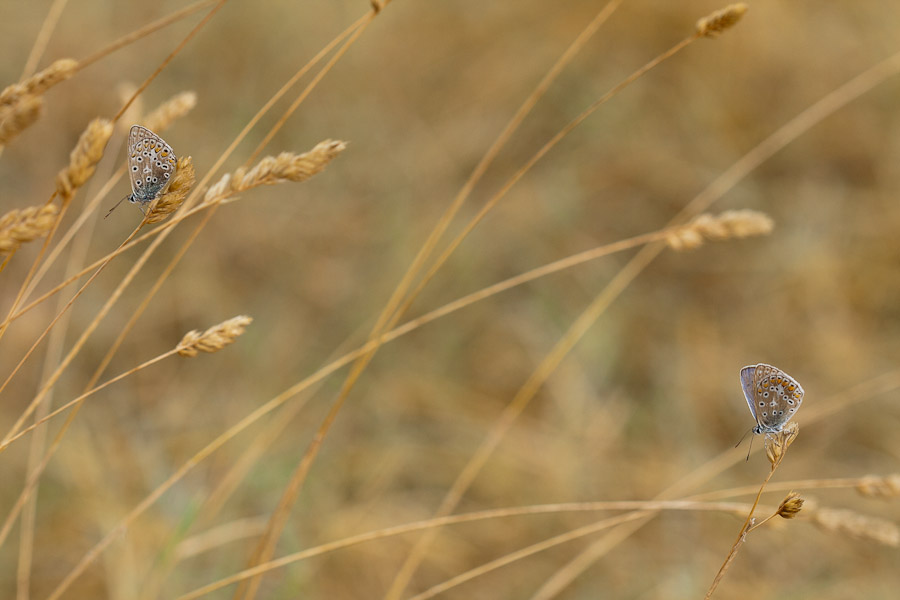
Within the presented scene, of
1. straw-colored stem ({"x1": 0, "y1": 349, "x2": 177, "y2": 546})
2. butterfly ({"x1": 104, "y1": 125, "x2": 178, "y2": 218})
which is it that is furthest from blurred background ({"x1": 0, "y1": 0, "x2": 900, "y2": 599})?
butterfly ({"x1": 104, "y1": 125, "x2": 178, "y2": 218})

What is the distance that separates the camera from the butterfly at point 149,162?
539 millimetres

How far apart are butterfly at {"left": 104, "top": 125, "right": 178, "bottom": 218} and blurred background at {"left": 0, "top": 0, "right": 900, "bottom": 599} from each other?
0.79 m

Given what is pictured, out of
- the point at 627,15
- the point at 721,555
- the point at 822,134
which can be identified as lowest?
the point at 721,555

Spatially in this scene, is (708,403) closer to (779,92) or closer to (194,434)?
(779,92)

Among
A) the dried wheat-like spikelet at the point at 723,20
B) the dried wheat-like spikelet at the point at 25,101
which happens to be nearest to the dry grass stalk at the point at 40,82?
the dried wheat-like spikelet at the point at 25,101

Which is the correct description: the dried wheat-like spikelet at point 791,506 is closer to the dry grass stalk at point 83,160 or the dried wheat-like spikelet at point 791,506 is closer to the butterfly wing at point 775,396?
the butterfly wing at point 775,396

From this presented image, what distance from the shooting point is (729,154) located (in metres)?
1.98

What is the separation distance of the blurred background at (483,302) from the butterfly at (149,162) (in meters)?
0.79

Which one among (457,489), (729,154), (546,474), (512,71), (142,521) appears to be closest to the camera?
(457,489)

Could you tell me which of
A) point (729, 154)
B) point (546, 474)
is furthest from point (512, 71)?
point (546, 474)

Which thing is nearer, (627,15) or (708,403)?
(708,403)

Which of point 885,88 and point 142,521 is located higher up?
point 142,521

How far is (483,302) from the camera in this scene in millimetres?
1869

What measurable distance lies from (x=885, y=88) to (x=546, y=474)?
4.36ft
